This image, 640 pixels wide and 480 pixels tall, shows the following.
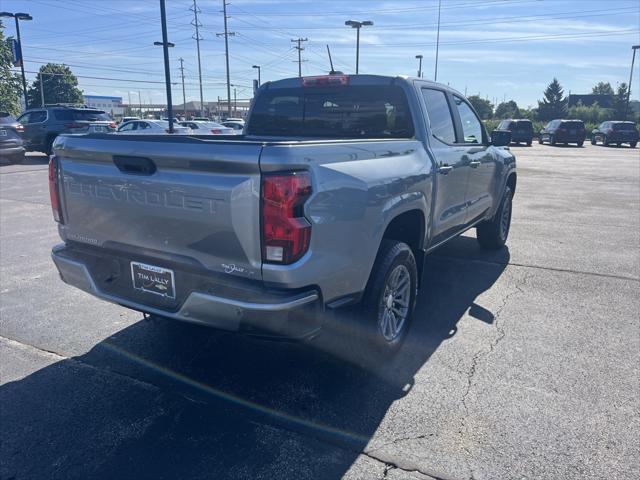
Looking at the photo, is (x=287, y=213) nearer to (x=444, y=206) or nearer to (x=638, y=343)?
(x=444, y=206)

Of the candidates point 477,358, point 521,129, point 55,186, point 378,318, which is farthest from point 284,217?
point 521,129

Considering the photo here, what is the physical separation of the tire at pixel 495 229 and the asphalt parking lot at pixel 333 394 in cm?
124

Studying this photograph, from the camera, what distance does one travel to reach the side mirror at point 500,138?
5922 millimetres

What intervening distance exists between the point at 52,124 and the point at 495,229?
1682cm

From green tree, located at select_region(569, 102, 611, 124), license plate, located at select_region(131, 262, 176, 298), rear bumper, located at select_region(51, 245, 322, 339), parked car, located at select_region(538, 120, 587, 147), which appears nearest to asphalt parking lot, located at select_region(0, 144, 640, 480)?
rear bumper, located at select_region(51, 245, 322, 339)

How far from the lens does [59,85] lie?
82812mm

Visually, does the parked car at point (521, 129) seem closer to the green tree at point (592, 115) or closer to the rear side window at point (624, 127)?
the rear side window at point (624, 127)

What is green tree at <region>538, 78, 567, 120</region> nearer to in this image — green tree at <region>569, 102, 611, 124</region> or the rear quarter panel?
green tree at <region>569, 102, 611, 124</region>

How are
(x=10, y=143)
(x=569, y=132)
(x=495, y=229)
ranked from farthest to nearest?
(x=569, y=132) < (x=10, y=143) < (x=495, y=229)

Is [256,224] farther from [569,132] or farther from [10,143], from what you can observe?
[569,132]

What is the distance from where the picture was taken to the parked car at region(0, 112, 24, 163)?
53.4 feet

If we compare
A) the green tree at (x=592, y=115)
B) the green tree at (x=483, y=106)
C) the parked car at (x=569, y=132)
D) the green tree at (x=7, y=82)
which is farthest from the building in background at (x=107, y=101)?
the parked car at (x=569, y=132)

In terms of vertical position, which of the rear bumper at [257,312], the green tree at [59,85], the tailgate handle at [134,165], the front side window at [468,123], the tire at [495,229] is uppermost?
the green tree at [59,85]

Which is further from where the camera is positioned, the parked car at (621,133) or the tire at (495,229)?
the parked car at (621,133)
